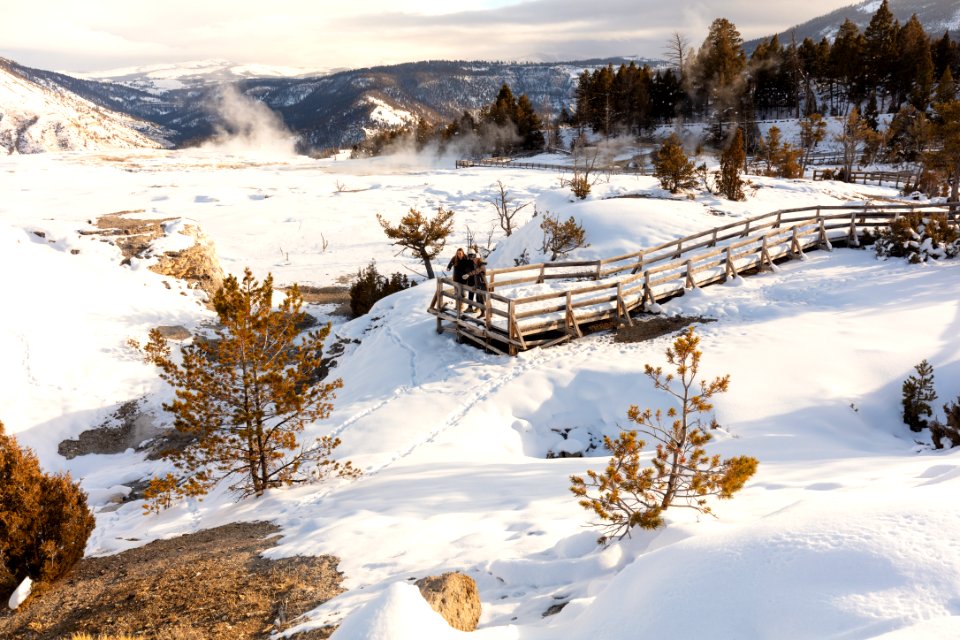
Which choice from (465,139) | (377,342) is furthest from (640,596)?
(465,139)

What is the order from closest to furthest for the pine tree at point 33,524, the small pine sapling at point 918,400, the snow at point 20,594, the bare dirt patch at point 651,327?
the snow at point 20,594
the pine tree at point 33,524
the small pine sapling at point 918,400
the bare dirt patch at point 651,327

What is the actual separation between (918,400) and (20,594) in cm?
1349

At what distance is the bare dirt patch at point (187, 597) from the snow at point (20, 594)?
0.08m

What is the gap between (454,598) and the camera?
15.4 ft

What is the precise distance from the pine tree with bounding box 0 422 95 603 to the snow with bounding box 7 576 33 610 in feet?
0.64

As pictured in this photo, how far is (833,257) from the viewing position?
57.9 feet

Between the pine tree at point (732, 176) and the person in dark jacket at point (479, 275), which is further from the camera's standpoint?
the pine tree at point (732, 176)

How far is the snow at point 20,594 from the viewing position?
20.7 feet

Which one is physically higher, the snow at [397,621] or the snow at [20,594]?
the snow at [397,621]

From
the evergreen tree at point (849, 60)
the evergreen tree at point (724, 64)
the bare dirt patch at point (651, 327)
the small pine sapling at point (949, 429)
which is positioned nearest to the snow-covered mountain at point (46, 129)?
the evergreen tree at point (724, 64)

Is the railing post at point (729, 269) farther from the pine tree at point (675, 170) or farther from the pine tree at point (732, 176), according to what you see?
the pine tree at point (675, 170)

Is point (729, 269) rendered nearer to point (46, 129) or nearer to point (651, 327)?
point (651, 327)

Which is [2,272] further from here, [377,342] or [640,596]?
[640,596]

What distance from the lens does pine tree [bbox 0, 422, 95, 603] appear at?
21.7ft
